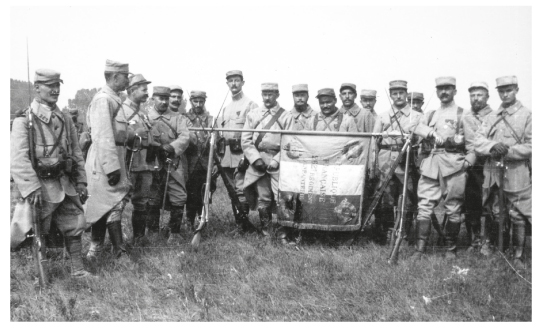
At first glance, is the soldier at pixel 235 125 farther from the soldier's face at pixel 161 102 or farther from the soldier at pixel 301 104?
the soldier's face at pixel 161 102

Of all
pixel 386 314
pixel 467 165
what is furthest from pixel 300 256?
pixel 467 165

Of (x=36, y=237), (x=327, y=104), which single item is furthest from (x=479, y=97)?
(x=36, y=237)

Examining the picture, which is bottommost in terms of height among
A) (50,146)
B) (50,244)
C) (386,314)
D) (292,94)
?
(386,314)

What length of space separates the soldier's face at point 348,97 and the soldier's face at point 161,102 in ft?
9.54

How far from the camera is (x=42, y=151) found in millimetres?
5828

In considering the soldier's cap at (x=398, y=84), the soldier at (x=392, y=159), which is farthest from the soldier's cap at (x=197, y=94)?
the soldier's cap at (x=398, y=84)

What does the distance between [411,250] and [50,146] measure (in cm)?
474

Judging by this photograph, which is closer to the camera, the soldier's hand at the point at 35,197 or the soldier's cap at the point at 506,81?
the soldier's hand at the point at 35,197

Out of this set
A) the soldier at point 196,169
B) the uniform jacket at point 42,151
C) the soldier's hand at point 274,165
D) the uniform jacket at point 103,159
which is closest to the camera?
the uniform jacket at point 42,151

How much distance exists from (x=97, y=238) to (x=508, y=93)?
538cm

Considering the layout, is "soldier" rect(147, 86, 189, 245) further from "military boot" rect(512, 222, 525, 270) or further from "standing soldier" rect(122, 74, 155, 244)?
"military boot" rect(512, 222, 525, 270)

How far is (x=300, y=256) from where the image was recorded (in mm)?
6977

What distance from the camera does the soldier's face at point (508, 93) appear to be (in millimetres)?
6223

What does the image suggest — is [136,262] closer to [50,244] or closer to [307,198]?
[50,244]
